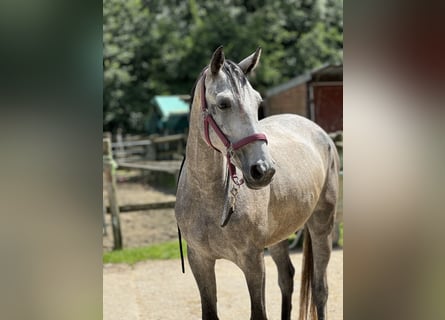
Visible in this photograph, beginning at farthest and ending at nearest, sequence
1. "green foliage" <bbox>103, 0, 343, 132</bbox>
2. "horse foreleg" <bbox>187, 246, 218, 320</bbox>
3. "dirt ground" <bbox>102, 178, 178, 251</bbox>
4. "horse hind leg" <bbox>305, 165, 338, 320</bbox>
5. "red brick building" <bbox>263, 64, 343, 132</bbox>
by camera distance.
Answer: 1. "green foliage" <bbox>103, 0, 343, 132</bbox>
2. "red brick building" <bbox>263, 64, 343, 132</bbox>
3. "dirt ground" <bbox>102, 178, 178, 251</bbox>
4. "horse hind leg" <bbox>305, 165, 338, 320</bbox>
5. "horse foreleg" <bbox>187, 246, 218, 320</bbox>

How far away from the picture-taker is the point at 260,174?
188cm

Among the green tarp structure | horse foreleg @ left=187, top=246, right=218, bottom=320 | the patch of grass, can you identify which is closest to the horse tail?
horse foreleg @ left=187, top=246, right=218, bottom=320

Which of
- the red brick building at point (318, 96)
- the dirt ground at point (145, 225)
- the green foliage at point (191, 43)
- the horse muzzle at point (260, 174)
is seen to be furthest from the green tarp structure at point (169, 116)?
the horse muzzle at point (260, 174)

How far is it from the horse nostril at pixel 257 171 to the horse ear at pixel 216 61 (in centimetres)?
47

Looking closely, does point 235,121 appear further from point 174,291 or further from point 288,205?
point 174,291

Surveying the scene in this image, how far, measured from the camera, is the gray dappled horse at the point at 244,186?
200 centimetres

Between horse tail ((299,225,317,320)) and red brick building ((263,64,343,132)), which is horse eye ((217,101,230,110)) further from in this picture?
red brick building ((263,64,343,132))

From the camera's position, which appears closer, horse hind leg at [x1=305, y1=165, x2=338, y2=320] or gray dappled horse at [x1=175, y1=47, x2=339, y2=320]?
gray dappled horse at [x1=175, y1=47, x2=339, y2=320]

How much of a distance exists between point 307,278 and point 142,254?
295 centimetres

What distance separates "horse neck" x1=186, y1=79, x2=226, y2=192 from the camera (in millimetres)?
2311

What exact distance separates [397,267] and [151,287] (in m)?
4.31

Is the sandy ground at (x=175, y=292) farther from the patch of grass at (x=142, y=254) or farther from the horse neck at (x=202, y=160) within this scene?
the horse neck at (x=202, y=160)

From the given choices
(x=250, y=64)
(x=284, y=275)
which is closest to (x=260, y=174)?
(x=250, y=64)

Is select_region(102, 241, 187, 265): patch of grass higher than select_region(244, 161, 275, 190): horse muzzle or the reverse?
the reverse
